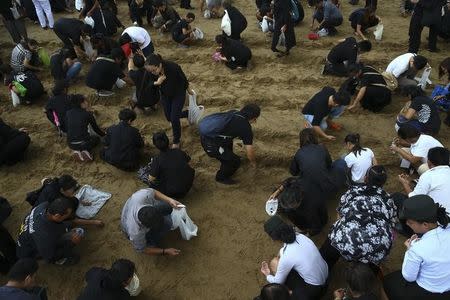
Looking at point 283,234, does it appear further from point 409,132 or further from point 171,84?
point 171,84

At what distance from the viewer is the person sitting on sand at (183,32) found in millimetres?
8438

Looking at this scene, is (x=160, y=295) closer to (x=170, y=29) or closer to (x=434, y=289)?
(x=434, y=289)

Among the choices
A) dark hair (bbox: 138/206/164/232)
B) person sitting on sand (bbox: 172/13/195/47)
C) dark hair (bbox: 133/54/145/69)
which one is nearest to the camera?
dark hair (bbox: 138/206/164/232)

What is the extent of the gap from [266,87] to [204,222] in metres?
3.26

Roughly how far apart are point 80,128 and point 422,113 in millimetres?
4966

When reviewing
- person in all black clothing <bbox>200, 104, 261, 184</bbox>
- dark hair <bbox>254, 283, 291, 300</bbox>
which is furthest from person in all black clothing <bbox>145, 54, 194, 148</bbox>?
dark hair <bbox>254, 283, 291, 300</bbox>

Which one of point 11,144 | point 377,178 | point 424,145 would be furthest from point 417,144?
point 11,144

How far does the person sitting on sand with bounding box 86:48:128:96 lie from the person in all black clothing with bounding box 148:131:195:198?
2672 millimetres

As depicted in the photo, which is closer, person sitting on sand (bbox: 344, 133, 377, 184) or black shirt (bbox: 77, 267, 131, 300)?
black shirt (bbox: 77, 267, 131, 300)

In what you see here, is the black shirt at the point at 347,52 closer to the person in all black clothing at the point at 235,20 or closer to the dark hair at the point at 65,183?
the person in all black clothing at the point at 235,20

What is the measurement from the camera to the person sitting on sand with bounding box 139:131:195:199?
4.80 metres

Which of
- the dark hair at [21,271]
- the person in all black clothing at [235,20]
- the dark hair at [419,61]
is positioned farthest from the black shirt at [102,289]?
the person in all black clothing at [235,20]

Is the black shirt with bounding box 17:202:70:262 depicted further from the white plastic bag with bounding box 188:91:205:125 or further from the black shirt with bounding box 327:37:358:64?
the black shirt with bounding box 327:37:358:64

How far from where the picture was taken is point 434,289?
329 cm
